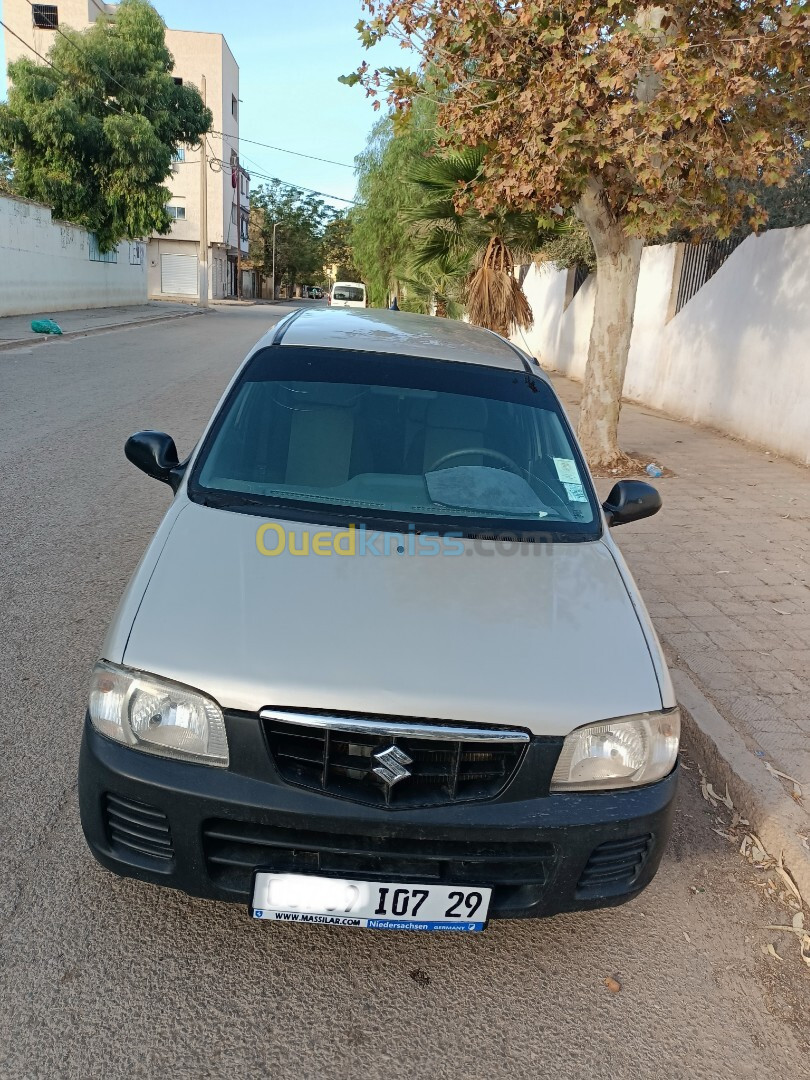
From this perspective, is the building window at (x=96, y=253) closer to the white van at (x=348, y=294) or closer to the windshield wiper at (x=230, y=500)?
the white van at (x=348, y=294)

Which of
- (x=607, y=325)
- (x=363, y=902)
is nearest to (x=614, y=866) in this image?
(x=363, y=902)

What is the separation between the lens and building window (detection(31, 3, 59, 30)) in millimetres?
45469

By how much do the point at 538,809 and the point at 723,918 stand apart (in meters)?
1.05

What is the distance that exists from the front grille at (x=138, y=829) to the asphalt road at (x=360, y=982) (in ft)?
1.12

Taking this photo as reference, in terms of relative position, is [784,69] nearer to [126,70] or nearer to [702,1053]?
[702,1053]

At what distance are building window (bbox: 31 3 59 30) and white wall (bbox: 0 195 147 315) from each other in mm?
20946

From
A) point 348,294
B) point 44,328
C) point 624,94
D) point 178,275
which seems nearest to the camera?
point 624,94

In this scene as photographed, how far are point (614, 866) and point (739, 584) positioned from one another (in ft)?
12.3

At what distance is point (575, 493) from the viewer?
3.31 meters

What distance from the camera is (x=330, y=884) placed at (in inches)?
85.1

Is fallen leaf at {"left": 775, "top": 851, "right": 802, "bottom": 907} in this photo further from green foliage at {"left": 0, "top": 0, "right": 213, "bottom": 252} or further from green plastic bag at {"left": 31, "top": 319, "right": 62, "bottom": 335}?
green foliage at {"left": 0, "top": 0, "right": 213, "bottom": 252}

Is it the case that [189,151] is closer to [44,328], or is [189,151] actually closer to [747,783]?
[44,328]

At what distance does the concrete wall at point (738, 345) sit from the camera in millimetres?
9602

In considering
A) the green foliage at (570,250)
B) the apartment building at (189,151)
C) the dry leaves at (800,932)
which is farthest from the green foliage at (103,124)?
the dry leaves at (800,932)
